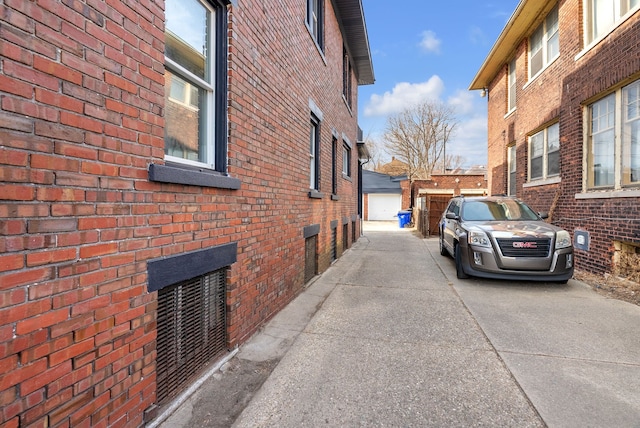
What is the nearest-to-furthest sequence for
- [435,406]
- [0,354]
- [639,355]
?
[0,354], [435,406], [639,355]

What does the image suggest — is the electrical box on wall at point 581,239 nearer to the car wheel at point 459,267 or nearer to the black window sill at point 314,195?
the car wheel at point 459,267

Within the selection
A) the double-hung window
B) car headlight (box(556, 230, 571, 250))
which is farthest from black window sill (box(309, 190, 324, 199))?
the double-hung window

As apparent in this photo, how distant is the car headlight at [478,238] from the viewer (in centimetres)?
601

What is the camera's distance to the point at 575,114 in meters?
7.39

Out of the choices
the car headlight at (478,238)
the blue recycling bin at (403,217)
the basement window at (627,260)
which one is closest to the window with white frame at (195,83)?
the car headlight at (478,238)

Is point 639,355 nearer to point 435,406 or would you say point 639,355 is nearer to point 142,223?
point 435,406

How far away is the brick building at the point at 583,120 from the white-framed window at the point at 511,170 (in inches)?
37.5

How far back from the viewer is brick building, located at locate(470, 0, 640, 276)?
5.90m

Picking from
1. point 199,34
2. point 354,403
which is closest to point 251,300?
point 354,403

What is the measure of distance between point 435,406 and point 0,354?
8.67ft

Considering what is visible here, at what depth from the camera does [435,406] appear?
2.48 metres

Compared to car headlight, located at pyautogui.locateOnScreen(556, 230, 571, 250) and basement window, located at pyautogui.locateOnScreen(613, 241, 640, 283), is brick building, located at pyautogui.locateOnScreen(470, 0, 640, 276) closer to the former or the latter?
basement window, located at pyautogui.locateOnScreen(613, 241, 640, 283)

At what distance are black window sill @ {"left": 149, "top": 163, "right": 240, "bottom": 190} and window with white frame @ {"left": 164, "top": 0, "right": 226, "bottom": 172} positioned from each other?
14 cm

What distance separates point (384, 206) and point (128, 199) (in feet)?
88.4
